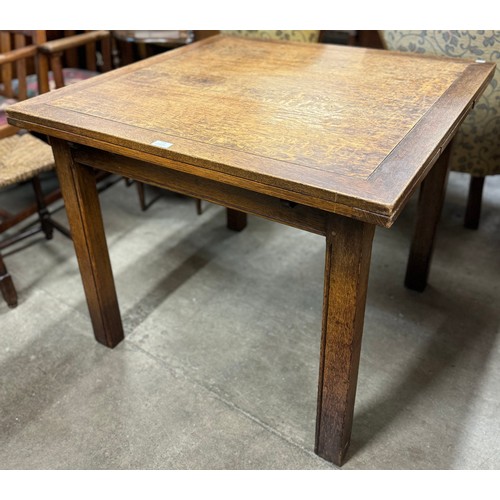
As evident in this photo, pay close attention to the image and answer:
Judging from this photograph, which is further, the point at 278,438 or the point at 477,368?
the point at 477,368

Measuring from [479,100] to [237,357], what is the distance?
1.30 metres

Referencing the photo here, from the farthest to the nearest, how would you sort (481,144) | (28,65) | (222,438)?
1. (28,65)
2. (481,144)
3. (222,438)

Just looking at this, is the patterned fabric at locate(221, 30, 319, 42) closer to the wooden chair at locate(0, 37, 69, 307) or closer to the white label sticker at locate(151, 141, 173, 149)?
the wooden chair at locate(0, 37, 69, 307)

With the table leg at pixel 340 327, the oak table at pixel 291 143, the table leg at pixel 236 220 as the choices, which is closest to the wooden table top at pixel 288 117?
the oak table at pixel 291 143

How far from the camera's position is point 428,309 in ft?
6.71

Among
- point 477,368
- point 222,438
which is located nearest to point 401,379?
point 477,368

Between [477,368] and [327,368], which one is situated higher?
[327,368]

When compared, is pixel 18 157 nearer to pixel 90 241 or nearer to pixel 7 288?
pixel 7 288

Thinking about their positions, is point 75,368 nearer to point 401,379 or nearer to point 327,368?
point 327,368

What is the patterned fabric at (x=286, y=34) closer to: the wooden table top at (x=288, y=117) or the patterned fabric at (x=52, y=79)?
the wooden table top at (x=288, y=117)

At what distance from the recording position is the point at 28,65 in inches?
117

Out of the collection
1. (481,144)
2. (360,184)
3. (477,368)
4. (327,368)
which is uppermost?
(360,184)

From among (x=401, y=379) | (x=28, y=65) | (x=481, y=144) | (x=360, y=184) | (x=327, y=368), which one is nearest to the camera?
(x=360, y=184)

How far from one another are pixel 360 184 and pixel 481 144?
4.30 feet
